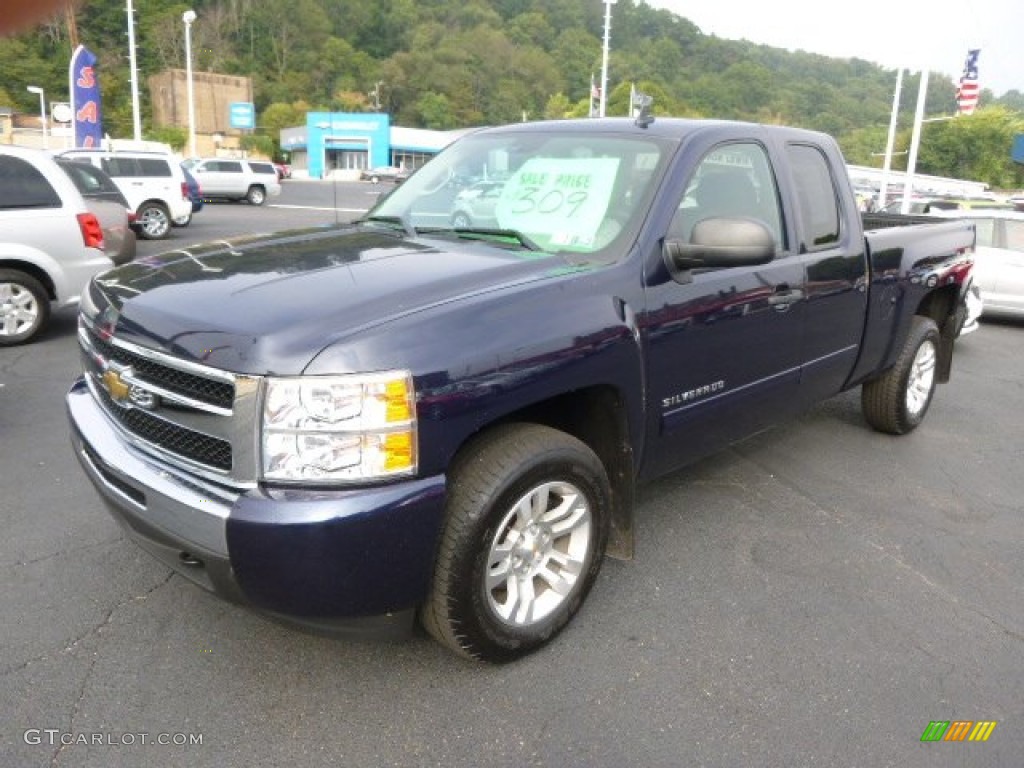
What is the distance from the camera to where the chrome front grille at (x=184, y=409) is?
2.42 metres

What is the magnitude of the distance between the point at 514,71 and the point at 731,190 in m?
126

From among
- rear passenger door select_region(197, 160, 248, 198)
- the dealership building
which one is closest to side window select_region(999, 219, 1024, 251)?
rear passenger door select_region(197, 160, 248, 198)

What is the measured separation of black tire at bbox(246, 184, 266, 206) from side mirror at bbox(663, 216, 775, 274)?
31.1 m

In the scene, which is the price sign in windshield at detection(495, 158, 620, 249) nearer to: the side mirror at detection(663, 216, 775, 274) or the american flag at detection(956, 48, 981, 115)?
the side mirror at detection(663, 216, 775, 274)

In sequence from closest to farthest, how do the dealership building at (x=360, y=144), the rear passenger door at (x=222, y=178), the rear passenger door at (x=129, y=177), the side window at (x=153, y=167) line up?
the rear passenger door at (x=129, y=177)
the side window at (x=153, y=167)
the rear passenger door at (x=222, y=178)
the dealership building at (x=360, y=144)

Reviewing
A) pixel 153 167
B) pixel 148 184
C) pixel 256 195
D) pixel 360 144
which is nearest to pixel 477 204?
pixel 148 184

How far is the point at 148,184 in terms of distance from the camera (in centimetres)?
1725

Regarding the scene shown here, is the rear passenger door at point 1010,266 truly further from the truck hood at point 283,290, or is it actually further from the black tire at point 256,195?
the black tire at point 256,195

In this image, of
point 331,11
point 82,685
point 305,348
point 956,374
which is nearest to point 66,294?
point 82,685

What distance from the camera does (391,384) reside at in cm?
241

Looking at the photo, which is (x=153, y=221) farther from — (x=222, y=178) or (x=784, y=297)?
(x=784, y=297)

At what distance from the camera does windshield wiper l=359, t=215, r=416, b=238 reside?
371cm

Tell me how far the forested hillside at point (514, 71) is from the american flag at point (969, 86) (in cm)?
4081

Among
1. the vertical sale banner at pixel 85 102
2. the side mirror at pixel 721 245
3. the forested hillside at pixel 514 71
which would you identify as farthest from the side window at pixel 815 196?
the forested hillside at pixel 514 71
